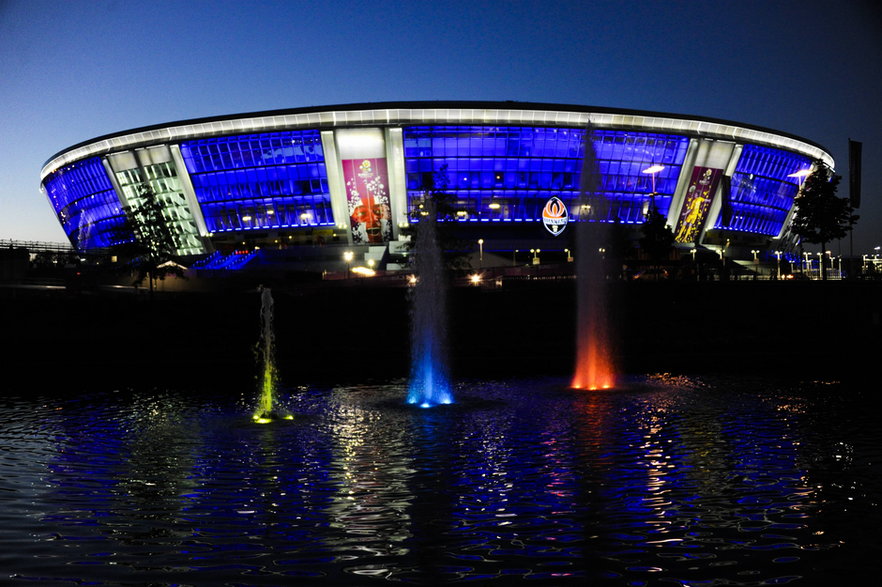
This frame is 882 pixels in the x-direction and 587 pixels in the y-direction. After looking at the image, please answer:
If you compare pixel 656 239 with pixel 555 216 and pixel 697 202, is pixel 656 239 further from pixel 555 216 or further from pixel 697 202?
pixel 697 202

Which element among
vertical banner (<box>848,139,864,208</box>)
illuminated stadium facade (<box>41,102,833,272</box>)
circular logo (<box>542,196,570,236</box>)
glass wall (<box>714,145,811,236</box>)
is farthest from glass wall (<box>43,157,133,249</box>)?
vertical banner (<box>848,139,864,208</box>)

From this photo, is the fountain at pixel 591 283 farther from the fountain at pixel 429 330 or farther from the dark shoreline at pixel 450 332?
the fountain at pixel 429 330

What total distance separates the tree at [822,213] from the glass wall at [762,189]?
19.4 metres

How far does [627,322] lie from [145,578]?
3529 cm

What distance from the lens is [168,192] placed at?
93.1 m

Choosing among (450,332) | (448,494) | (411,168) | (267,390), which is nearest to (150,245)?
(450,332)

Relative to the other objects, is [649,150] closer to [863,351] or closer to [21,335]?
[863,351]

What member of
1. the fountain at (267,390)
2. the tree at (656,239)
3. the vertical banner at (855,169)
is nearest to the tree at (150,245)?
the fountain at (267,390)

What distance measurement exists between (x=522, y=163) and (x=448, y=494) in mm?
80016

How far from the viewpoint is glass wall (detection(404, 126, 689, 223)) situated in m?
86.2

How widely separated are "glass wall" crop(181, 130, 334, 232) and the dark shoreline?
36.4 meters

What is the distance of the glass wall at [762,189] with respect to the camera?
96000 millimetres

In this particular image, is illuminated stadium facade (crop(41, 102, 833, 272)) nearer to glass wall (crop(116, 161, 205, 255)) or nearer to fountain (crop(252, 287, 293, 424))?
glass wall (crop(116, 161, 205, 255))

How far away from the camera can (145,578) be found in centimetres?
720
